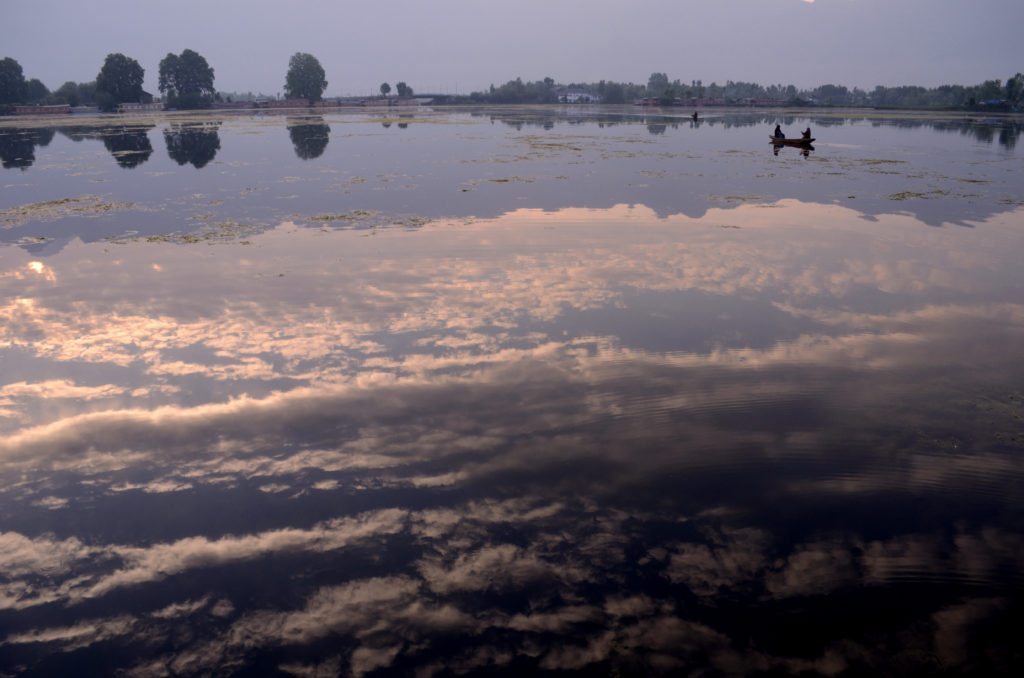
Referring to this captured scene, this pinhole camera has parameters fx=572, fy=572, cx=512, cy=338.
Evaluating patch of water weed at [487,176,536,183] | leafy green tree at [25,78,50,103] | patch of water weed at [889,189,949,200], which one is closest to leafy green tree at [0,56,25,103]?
leafy green tree at [25,78,50,103]

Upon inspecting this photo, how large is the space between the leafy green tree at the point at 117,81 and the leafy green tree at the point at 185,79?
17.8 meters

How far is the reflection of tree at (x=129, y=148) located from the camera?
151ft

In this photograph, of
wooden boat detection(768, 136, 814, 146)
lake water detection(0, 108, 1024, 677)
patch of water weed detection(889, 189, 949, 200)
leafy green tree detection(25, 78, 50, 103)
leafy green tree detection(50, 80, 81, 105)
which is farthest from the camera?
leafy green tree detection(25, 78, 50, 103)

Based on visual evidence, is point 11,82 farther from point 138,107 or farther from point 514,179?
point 514,179

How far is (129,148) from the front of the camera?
56562mm

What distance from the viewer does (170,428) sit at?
31.4ft

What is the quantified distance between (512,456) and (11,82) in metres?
201

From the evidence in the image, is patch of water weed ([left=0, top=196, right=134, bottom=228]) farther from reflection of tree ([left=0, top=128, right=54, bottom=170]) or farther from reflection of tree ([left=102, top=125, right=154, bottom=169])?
reflection of tree ([left=0, top=128, right=54, bottom=170])

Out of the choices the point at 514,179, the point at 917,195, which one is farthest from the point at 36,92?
the point at 917,195

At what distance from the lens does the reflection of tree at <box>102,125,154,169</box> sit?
4594cm

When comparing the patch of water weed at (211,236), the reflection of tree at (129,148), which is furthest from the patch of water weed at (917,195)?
the reflection of tree at (129,148)

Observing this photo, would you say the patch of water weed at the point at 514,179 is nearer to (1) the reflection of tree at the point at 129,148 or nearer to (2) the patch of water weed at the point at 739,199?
(2) the patch of water weed at the point at 739,199

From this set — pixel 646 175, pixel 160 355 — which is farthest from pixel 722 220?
pixel 160 355

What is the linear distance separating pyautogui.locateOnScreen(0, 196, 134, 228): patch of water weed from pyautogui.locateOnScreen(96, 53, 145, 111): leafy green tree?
548 feet
